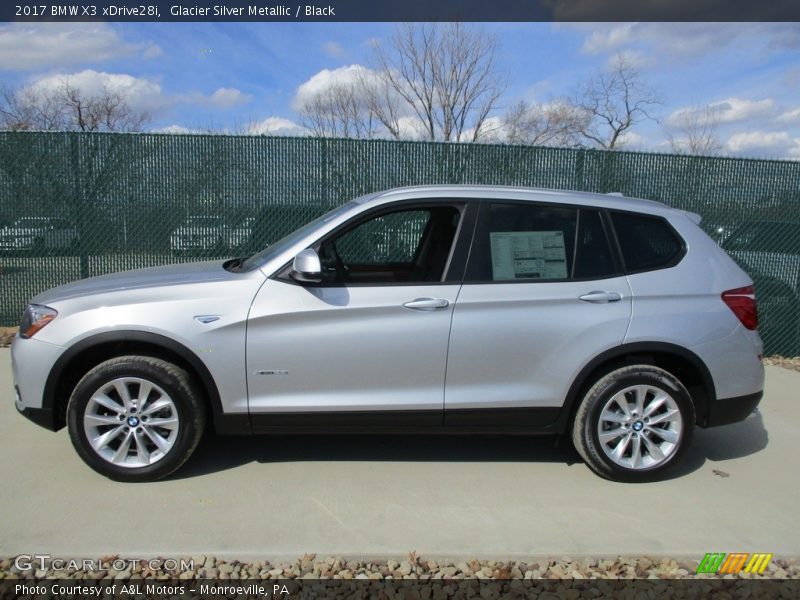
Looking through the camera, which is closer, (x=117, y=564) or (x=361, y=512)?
(x=117, y=564)

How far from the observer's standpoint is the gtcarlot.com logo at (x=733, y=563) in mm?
3129

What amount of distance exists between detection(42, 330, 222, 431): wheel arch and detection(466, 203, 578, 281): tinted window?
170 cm

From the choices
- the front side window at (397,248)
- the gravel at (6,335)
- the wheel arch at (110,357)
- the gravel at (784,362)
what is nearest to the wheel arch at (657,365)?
the front side window at (397,248)

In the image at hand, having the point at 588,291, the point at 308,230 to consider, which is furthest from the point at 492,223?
the point at 308,230

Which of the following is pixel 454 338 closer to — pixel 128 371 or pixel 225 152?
pixel 128 371

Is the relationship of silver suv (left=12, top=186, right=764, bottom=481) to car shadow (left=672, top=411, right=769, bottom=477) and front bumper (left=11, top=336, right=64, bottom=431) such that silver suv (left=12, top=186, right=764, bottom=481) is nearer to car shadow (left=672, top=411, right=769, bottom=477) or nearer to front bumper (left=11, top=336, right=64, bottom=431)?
front bumper (left=11, top=336, right=64, bottom=431)

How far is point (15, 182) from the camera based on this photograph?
723 centimetres

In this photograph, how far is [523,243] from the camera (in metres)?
3.96

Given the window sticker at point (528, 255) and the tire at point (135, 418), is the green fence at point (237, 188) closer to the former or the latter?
the window sticker at point (528, 255)

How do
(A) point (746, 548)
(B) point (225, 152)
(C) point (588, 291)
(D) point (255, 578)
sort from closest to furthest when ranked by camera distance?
(D) point (255, 578) < (A) point (746, 548) < (C) point (588, 291) < (B) point (225, 152)

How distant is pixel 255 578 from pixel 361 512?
757 mm

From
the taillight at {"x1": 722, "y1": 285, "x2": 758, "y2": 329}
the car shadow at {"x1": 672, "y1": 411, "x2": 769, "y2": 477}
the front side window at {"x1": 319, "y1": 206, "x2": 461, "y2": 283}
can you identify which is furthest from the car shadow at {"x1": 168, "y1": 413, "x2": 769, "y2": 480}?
the front side window at {"x1": 319, "y1": 206, "x2": 461, "y2": 283}

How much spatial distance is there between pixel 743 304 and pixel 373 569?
2.78 m

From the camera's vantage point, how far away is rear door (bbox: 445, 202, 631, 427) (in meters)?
3.78
